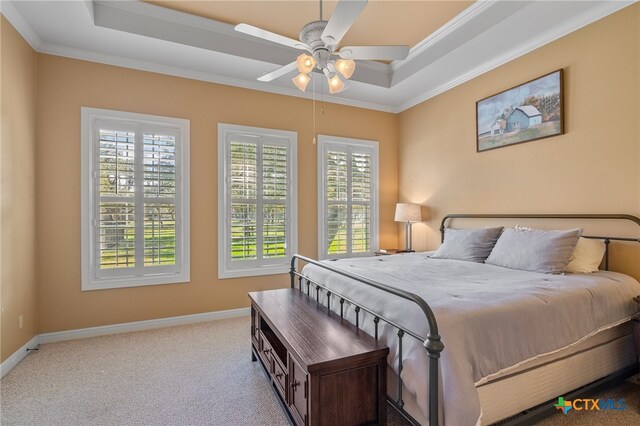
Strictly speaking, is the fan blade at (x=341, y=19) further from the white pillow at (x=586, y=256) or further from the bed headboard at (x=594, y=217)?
the bed headboard at (x=594, y=217)

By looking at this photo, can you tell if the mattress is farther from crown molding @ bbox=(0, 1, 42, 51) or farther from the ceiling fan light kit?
crown molding @ bbox=(0, 1, 42, 51)

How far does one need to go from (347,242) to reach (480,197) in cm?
194

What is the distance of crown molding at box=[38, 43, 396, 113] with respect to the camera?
10.8 ft

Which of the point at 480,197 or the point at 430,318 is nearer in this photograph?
the point at 430,318

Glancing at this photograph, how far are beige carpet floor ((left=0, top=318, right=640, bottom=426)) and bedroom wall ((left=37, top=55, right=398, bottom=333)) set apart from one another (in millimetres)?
443

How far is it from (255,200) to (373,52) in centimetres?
246

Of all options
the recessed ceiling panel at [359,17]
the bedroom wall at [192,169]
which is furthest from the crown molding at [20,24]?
the recessed ceiling panel at [359,17]

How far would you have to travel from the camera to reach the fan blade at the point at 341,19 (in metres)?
1.79

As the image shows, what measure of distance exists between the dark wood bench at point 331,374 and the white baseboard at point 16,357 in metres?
2.38

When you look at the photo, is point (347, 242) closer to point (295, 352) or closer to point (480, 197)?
point (480, 197)

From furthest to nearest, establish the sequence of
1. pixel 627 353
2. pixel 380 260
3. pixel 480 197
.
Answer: pixel 480 197 → pixel 380 260 → pixel 627 353

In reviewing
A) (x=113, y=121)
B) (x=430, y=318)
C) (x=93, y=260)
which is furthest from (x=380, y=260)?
(x=113, y=121)

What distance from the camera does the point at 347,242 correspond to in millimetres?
4840

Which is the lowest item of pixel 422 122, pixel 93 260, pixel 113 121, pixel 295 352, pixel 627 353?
pixel 627 353
